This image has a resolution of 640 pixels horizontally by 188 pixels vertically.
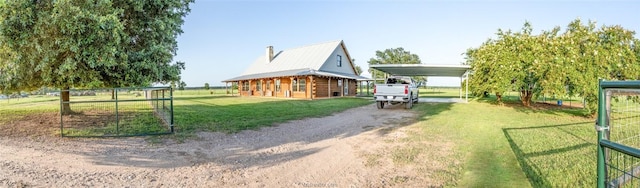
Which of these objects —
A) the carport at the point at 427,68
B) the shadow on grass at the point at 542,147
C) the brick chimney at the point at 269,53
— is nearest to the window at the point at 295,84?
the carport at the point at 427,68

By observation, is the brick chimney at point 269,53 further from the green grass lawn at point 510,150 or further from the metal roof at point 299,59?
the green grass lawn at point 510,150

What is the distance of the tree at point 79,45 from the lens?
763 cm

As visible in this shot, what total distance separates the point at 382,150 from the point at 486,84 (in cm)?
1212

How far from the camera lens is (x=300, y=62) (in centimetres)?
2941

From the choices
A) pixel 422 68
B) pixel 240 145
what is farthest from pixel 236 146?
pixel 422 68

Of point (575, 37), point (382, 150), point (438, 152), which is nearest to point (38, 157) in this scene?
point (382, 150)

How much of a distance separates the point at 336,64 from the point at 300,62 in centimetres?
379

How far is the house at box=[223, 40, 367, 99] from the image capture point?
25969 mm

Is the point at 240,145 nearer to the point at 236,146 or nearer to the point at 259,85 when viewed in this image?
the point at 236,146

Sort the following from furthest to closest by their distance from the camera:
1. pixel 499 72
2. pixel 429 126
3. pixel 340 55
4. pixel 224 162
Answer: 1. pixel 340 55
2. pixel 499 72
3. pixel 429 126
4. pixel 224 162

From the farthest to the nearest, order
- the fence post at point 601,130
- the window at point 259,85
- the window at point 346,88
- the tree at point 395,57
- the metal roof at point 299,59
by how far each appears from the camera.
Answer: the tree at point 395,57
the window at point 259,85
the window at point 346,88
the metal roof at point 299,59
the fence post at point 601,130

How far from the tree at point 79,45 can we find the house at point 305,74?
15.1 metres

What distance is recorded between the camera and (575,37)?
13180mm

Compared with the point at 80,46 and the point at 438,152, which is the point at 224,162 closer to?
the point at 438,152
